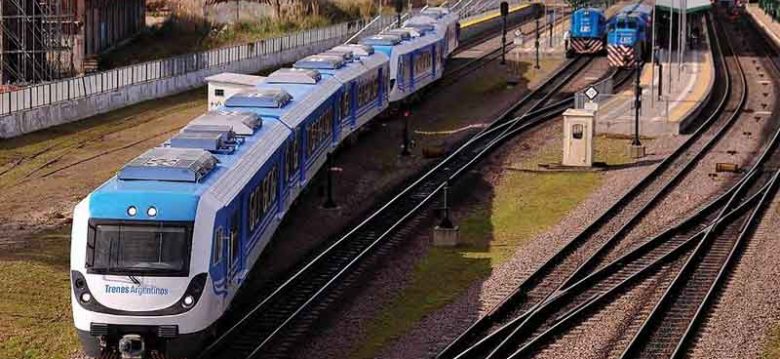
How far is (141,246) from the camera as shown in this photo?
18.9 meters

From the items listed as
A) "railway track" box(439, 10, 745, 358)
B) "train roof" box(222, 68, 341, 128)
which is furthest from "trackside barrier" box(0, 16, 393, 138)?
"railway track" box(439, 10, 745, 358)

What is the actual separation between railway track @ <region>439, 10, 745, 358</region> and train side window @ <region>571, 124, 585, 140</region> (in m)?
2.35

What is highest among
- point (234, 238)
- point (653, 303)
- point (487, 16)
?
point (487, 16)

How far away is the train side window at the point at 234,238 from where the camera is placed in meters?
20.8

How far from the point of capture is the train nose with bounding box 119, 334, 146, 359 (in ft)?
61.4

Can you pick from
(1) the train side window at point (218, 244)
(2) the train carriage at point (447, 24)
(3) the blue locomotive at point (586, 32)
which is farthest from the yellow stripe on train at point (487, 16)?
(1) the train side window at point (218, 244)

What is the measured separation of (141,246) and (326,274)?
748cm

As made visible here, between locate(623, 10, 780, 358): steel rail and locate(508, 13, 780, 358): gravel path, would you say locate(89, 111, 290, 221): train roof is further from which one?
locate(623, 10, 780, 358): steel rail

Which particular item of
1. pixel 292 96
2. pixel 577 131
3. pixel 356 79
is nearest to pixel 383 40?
pixel 356 79

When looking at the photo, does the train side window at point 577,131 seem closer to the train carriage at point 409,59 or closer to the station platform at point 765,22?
the train carriage at point 409,59

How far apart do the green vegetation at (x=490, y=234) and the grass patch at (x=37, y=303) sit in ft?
15.2

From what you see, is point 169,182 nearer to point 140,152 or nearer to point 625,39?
A: point 140,152

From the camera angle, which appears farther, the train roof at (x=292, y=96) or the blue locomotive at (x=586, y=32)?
the blue locomotive at (x=586, y=32)

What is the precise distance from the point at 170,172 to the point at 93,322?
2.50m
